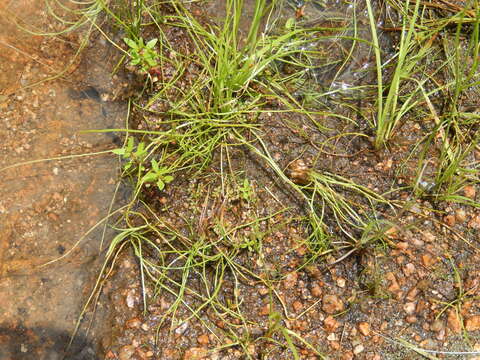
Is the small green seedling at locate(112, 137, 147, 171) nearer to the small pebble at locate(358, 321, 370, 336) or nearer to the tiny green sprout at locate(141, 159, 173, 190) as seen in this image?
the tiny green sprout at locate(141, 159, 173, 190)

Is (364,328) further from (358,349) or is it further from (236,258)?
(236,258)

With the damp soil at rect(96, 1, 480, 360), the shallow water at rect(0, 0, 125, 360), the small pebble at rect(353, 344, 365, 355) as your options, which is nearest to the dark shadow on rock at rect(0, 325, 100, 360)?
the shallow water at rect(0, 0, 125, 360)

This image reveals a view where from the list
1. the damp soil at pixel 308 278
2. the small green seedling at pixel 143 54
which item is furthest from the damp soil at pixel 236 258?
the small green seedling at pixel 143 54

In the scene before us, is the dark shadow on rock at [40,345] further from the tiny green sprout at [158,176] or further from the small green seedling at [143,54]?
the small green seedling at [143,54]

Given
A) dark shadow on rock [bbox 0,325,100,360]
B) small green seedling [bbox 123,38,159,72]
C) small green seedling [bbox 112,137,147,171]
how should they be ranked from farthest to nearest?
small green seedling [bbox 123,38,159,72], small green seedling [bbox 112,137,147,171], dark shadow on rock [bbox 0,325,100,360]

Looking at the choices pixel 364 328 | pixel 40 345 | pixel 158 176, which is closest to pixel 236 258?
pixel 158 176

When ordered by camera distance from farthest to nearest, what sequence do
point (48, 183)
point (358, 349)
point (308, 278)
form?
point (48, 183)
point (308, 278)
point (358, 349)

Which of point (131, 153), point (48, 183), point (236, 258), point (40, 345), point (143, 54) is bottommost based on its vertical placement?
point (40, 345)

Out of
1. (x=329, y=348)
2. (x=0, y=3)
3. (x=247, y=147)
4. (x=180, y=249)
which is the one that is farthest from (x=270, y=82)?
(x=0, y=3)
